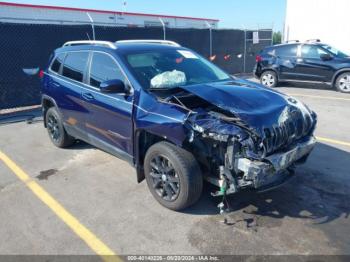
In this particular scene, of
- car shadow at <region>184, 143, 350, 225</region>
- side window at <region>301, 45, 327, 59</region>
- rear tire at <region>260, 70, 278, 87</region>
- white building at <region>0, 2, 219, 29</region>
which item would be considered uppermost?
white building at <region>0, 2, 219, 29</region>

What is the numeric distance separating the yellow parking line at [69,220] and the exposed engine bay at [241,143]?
127 centimetres

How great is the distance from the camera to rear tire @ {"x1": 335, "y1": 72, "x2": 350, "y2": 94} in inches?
444

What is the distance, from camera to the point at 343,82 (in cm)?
1137

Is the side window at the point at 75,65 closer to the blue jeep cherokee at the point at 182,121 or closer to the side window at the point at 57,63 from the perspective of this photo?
the blue jeep cherokee at the point at 182,121

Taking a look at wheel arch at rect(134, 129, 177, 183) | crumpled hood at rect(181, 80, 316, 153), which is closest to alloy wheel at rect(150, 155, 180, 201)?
wheel arch at rect(134, 129, 177, 183)

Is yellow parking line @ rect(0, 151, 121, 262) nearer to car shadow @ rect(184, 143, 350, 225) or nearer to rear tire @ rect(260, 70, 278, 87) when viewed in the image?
car shadow @ rect(184, 143, 350, 225)

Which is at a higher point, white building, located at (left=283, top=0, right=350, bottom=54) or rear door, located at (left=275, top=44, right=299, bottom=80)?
white building, located at (left=283, top=0, right=350, bottom=54)

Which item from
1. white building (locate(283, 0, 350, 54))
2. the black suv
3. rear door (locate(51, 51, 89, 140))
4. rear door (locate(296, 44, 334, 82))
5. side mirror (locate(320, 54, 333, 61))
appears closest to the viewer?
rear door (locate(51, 51, 89, 140))

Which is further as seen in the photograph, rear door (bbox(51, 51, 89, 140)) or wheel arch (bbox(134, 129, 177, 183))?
rear door (bbox(51, 51, 89, 140))

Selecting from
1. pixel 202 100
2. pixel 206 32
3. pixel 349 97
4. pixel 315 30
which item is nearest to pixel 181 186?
pixel 202 100

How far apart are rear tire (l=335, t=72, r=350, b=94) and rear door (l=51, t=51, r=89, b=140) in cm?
917

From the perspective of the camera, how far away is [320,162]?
5.28 metres

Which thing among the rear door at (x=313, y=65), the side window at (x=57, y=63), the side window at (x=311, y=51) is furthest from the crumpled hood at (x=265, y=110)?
the side window at (x=311, y=51)

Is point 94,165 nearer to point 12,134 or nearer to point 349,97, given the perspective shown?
point 12,134
